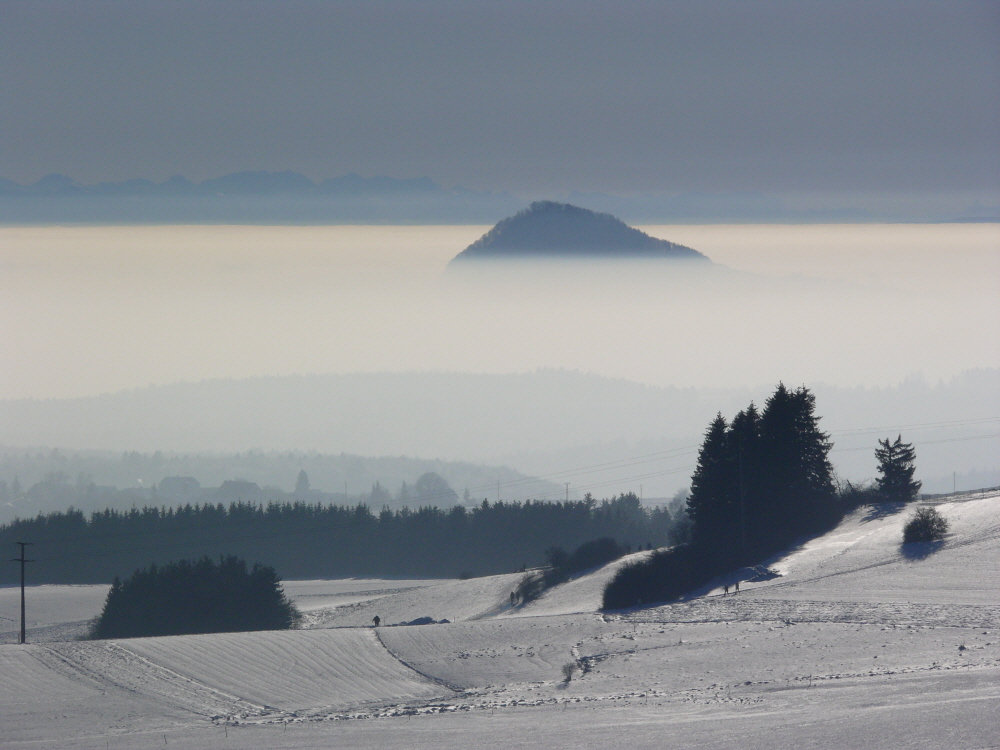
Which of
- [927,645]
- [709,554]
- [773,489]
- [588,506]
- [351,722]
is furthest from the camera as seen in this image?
[588,506]

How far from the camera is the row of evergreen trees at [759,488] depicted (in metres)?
64.2

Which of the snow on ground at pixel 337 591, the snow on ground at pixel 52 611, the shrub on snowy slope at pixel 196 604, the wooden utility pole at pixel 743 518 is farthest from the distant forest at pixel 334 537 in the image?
the wooden utility pole at pixel 743 518

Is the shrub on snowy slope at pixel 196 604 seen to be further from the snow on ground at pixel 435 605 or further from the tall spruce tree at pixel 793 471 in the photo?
the tall spruce tree at pixel 793 471

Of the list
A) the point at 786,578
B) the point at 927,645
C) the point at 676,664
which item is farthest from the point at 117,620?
the point at 927,645

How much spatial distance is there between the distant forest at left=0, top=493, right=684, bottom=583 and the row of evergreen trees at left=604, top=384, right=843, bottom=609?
7892cm

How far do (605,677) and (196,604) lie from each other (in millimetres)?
51375

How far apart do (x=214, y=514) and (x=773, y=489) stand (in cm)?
11964

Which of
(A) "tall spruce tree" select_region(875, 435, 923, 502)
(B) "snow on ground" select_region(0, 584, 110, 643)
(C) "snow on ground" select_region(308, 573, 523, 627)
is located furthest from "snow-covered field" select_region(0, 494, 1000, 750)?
(B) "snow on ground" select_region(0, 584, 110, 643)

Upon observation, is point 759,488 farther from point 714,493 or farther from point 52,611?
point 52,611

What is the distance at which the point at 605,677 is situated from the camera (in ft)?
106

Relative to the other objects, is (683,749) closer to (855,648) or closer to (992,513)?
(855,648)

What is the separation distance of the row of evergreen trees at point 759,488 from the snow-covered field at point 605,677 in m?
12.0

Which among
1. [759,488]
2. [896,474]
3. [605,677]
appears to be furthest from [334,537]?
[605,677]

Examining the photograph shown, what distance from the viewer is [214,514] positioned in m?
170
